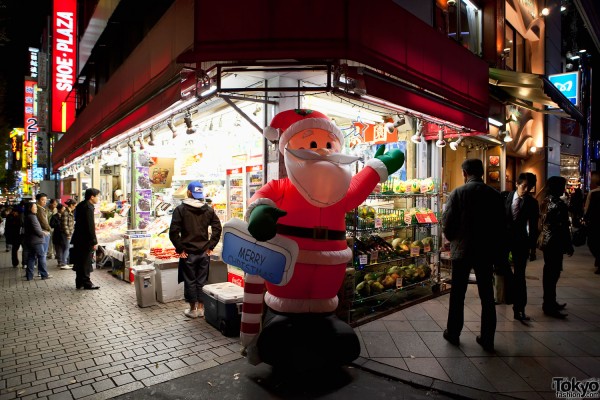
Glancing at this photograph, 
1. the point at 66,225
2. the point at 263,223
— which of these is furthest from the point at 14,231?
the point at 263,223

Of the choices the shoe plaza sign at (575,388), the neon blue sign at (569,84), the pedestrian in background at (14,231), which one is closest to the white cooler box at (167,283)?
the shoe plaza sign at (575,388)

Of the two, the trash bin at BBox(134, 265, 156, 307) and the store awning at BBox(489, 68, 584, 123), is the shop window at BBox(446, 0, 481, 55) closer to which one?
the store awning at BBox(489, 68, 584, 123)

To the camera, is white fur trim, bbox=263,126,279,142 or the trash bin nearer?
white fur trim, bbox=263,126,279,142

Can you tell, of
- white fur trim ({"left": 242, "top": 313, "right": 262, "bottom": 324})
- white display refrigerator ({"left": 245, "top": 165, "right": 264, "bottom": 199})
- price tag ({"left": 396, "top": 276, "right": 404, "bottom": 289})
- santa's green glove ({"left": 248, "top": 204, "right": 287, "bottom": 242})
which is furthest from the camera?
white display refrigerator ({"left": 245, "top": 165, "right": 264, "bottom": 199})

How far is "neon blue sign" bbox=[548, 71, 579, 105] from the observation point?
535 inches

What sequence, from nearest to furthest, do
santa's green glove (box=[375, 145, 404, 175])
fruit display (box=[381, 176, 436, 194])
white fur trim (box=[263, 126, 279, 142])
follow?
1. white fur trim (box=[263, 126, 279, 142])
2. santa's green glove (box=[375, 145, 404, 175])
3. fruit display (box=[381, 176, 436, 194])

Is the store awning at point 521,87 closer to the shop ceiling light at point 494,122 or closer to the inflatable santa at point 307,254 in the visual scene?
the shop ceiling light at point 494,122

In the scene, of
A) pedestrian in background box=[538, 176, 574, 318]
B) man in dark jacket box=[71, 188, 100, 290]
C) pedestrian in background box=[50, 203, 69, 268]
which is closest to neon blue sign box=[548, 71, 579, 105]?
pedestrian in background box=[538, 176, 574, 318]

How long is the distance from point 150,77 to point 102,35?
1124 cm

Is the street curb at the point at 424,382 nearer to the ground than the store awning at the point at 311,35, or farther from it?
nearer to the ground

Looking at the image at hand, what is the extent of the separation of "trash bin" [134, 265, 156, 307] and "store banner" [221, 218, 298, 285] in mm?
3670

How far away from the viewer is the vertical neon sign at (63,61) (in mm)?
16438

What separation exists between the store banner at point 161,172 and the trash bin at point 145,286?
12.9 feet

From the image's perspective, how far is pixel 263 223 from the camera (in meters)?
3.40
